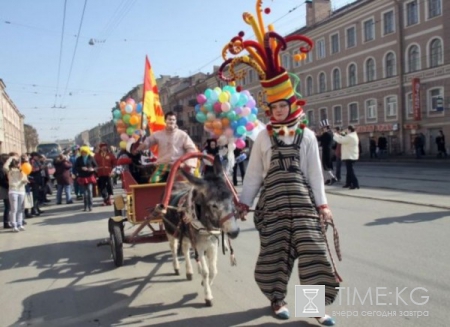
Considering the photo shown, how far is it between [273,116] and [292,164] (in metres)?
0.49

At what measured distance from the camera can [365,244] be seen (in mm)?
6762

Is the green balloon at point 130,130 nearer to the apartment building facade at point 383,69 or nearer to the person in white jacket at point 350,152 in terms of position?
the person in white jacket at point 350,152

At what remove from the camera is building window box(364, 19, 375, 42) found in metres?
35.5

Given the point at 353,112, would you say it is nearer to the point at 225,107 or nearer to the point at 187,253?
the point at 225,107

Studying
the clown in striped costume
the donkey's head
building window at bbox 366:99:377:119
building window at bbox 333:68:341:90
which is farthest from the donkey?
building window at bbox 333:68:341:90

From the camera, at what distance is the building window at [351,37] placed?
3772cm

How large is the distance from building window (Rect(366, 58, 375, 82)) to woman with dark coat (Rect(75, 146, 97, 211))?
94.3 ft

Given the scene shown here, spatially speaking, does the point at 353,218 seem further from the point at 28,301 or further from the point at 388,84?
the point at 388,84

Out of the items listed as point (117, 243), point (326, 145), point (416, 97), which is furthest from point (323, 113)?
point (117, 243)

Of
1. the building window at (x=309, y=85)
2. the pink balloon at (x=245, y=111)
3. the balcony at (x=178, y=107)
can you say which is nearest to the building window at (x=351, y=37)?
the building window at (x=309, y=85)

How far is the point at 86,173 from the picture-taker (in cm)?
1248

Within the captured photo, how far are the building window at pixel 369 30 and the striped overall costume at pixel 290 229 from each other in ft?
116

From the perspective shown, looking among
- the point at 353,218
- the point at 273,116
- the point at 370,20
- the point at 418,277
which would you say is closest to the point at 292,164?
the point at 273,116

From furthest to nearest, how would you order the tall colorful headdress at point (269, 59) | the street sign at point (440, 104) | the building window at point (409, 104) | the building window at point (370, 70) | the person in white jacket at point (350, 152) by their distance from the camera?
1. the building window at point (370, 70)
2. the building window at point (409, 104)
3. the street sign at point (440, 104)
4. the person in white jacket at point (350, 152)
5. the tall colorful headdress at point (269, 59)
